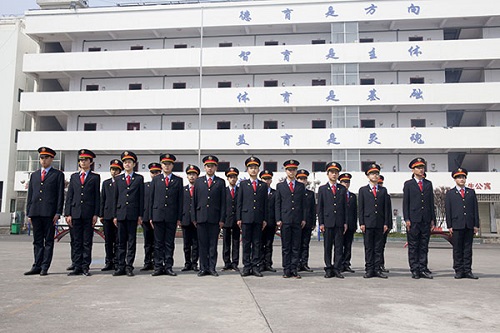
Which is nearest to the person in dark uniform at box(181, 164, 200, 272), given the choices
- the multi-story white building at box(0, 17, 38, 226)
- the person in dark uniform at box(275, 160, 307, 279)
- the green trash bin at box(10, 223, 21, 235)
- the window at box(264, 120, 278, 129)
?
the person in dark uniform at box(275, 160, 307, 279)

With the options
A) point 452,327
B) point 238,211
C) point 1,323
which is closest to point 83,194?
point 238,211

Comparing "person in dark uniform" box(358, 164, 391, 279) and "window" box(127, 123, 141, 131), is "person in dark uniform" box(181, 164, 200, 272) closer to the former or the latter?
"person in dark uniform" box(358, 164, 391, 279)

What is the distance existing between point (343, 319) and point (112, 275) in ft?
15.3

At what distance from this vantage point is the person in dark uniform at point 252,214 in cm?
815

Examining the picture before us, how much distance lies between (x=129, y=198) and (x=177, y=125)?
2596 cm

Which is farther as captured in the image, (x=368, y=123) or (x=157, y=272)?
(x=368, y=123)

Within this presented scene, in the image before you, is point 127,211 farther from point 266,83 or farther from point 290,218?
point 266,83

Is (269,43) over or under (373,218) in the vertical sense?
over

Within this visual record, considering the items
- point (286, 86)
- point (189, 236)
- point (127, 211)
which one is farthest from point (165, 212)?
point (286, 86)

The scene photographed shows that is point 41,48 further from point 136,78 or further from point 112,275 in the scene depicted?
point 112,275

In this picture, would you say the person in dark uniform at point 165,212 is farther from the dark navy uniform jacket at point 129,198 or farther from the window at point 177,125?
the window at point 177,125

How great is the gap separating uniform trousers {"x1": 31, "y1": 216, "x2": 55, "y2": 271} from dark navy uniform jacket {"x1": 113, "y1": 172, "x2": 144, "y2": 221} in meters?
1.13

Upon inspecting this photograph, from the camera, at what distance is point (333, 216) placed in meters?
8.35

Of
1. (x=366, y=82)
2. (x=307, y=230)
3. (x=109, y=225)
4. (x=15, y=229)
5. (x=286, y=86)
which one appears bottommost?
(x=15, y=229)
